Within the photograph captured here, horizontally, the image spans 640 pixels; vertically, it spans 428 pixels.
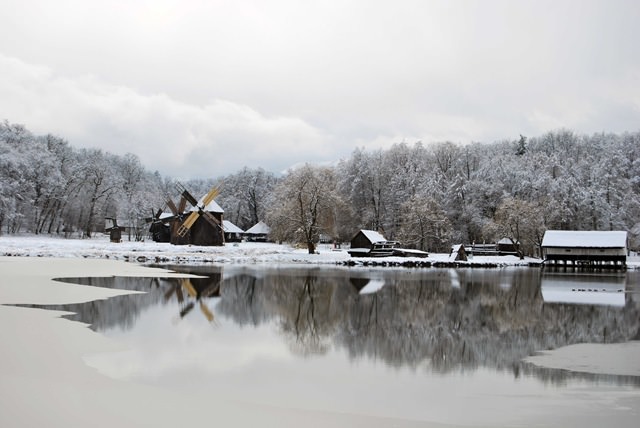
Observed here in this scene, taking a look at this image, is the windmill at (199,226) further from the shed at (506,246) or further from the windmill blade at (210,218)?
the shed at (506,246)

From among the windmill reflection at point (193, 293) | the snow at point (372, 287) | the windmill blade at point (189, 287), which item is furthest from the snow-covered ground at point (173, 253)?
the snow at point (372, 287)

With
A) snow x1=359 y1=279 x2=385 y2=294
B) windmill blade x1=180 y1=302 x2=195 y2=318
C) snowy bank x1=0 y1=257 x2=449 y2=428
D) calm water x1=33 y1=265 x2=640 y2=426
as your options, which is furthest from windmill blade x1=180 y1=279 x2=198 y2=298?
snowy bank x1=0 y1=257 x2=449 y2=428

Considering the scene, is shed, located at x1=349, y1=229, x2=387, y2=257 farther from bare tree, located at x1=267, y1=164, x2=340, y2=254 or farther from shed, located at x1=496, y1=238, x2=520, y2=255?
shed, located at x1=496, y1=238, x2=520, y2=255

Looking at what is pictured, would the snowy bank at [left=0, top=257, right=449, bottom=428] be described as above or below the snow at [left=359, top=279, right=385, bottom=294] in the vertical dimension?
below

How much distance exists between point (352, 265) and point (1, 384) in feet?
140

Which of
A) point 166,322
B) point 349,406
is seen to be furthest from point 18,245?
point 349,406

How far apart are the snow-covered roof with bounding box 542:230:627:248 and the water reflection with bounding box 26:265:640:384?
27553 mm

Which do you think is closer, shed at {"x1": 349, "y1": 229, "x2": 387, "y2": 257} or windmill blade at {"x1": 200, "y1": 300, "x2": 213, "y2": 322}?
windmill blade at {"x1": 200, "y1": 300, "x2": 213, "y2": 322}

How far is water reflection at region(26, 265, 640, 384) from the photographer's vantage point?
12781mm

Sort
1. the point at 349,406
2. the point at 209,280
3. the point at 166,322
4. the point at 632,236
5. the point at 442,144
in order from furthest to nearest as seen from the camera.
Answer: the point at 442,144, the point at 632,236, the point at 209,280, the point at 166,322, the point at 349,406

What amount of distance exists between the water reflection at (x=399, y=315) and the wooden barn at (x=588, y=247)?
27617 mm

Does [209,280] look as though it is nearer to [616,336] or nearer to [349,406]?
[616,336]

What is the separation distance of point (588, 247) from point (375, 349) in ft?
166

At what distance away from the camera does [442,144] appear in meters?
76.2
